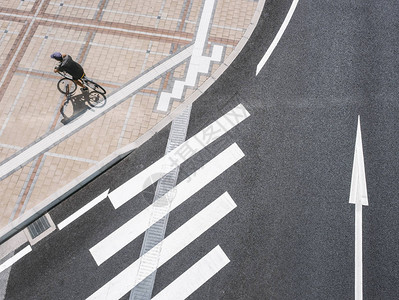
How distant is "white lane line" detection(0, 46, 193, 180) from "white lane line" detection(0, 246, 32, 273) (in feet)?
7.42

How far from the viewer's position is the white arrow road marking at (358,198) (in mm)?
8695

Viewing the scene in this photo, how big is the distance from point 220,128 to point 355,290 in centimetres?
564

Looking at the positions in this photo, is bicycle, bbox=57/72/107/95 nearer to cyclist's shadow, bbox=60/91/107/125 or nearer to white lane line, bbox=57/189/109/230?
cyclist's shadow, bbox=60/91/107/125

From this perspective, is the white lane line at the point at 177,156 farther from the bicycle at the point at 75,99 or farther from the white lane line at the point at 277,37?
the bicycle at the point at 75,99

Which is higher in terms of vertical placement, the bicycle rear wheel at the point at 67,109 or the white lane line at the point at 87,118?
the bicycle rear wheel at the point at 67,109

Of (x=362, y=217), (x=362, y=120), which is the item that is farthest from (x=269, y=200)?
(x=362, y=120)

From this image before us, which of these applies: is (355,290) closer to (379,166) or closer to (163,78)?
(379,166)

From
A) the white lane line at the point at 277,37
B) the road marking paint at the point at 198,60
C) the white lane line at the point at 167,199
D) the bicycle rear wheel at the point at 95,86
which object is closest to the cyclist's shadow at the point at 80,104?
the bicycle rear wheel at the point at 95,86

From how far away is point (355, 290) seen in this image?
859 cm

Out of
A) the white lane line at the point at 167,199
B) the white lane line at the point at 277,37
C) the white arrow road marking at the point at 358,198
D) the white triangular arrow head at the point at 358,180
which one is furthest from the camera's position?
the white lane line at the point at 277,37

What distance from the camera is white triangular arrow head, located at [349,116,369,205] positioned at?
9.43 m

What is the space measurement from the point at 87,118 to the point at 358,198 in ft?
27.2

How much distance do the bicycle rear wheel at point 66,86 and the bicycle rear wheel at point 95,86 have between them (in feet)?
1.98

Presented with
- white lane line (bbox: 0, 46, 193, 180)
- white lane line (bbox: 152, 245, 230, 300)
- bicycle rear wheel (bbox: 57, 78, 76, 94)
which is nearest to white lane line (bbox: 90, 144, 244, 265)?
white lane line (bbox: 152, 245, 230, 300)
